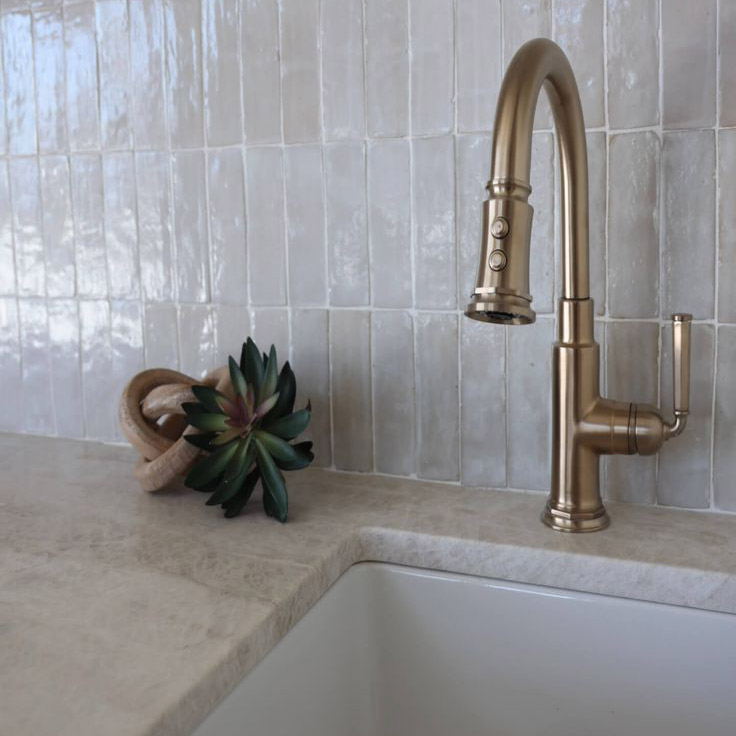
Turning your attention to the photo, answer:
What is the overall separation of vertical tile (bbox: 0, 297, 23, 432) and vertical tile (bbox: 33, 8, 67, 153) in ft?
0.74

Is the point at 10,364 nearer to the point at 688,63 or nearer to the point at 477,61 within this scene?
the point at 477,61

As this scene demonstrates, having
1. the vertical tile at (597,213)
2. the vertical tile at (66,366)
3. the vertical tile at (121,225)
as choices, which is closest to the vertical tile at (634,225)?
the vertical tile at (597,213)

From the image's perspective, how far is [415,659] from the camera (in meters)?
0.74

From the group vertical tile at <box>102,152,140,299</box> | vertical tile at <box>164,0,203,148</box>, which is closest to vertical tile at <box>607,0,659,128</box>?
vertical tile at <box>164,0,203,148</box>

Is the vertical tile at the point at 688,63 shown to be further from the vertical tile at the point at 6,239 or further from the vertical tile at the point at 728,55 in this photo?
the vertical tile at the point at 6,239

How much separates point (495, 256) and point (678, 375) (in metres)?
0.25

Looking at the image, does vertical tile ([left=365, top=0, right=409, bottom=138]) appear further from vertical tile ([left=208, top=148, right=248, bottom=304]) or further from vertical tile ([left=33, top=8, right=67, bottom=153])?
vertical tile ([left=33, top=8, right=67, bottom=153])

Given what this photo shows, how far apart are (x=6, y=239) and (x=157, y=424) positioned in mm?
413

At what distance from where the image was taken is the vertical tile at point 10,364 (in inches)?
44.8

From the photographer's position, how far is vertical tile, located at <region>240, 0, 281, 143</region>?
35.8 inches

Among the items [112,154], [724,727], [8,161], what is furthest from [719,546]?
[8,161]

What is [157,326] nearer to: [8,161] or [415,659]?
[8,161]

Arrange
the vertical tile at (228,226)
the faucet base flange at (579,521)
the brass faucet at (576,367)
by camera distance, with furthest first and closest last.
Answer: the vertical tile at (228,226) < the faucet base flange at (579,521) < the brass faucet at (576,367)

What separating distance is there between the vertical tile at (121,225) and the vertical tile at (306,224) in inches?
8.9
